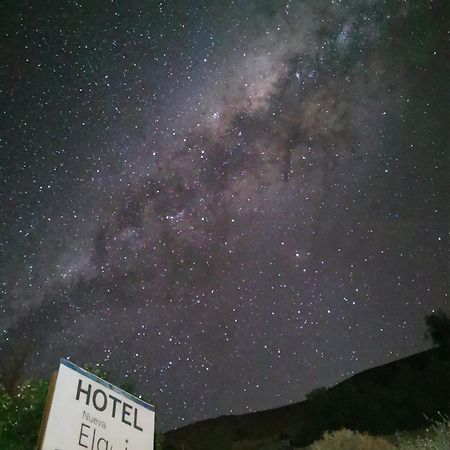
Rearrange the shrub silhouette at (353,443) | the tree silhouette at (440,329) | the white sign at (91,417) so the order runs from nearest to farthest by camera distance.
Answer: the white sign at (91,417), the shrub silhouette at (353,443), the tree silhouette at (440,329)

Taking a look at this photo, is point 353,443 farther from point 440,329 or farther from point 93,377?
point 440,329

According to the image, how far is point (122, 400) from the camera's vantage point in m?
6.69

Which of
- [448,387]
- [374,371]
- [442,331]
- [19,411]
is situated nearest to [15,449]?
[19,411]

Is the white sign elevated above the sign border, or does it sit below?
below

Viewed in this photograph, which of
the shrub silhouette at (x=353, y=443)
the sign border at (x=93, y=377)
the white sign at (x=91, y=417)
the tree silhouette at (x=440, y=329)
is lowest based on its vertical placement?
the white sign at (x=91, y=417)

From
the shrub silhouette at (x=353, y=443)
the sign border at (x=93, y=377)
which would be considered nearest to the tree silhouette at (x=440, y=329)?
the shrub silhouette at (x=353, y=443)

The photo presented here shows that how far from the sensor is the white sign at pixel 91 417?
5.69 meters

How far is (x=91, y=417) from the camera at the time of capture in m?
6.07

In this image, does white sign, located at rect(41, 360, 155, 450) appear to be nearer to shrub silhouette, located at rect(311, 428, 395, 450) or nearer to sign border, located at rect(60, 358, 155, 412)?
sign border, located at rect(60, 358, 155, 412)

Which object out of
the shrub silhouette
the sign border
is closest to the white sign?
the sign border

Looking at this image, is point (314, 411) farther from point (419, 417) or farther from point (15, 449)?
point (15, 449)

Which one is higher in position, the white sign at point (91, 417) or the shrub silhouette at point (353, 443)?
the shrub silhouette at point (353, 443)

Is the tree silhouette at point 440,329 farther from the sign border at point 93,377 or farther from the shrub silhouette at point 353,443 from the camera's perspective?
the sign border at point 93,377

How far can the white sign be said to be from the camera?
5.69 m
